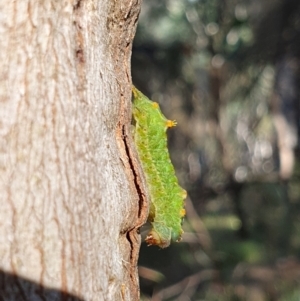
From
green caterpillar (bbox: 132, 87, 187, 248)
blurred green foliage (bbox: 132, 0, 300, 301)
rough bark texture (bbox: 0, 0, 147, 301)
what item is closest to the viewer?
rough bark texture (bbox: 0, 0, 147, 301)

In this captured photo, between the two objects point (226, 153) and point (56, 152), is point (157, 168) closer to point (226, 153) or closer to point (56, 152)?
point (56, 152)

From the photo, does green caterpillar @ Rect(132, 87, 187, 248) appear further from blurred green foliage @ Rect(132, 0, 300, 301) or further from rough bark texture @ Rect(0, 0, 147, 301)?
blurred green foliage @ Rect(132, 0, 300, 301)

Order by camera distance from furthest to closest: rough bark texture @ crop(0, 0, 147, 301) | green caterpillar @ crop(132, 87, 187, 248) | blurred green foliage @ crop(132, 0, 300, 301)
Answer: blurred green foliage @ crop(132, 0, 300, 301), green caterpillar @ crop(132, 87, 187, 248), rough bark texture @ crop(0, 0, 147, 301)

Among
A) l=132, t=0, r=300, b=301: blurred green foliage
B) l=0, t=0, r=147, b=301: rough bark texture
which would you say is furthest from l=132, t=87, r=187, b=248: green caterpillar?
l=132, t=0, r=300, b=301: blurred green foliage

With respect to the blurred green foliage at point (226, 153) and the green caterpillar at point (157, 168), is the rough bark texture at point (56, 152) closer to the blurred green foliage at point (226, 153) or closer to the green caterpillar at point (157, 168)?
the green caterpillar at point (157, 168)

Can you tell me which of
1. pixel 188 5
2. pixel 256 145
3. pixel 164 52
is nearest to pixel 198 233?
pixel 164 52

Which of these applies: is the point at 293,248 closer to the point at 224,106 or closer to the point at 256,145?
the point at 224,106
